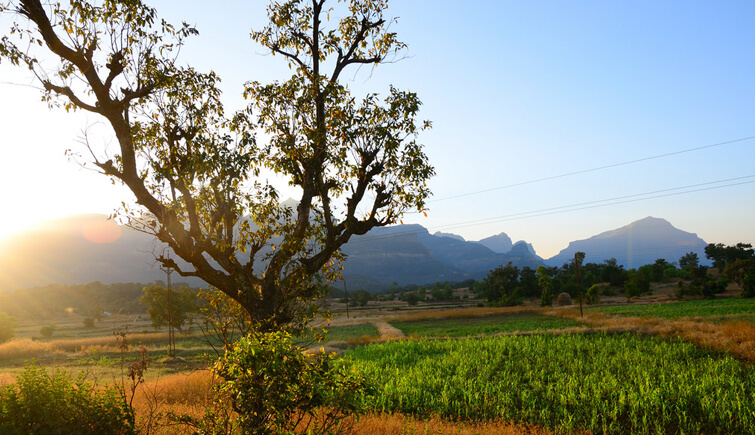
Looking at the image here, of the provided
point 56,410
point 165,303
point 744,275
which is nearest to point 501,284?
point 744,275

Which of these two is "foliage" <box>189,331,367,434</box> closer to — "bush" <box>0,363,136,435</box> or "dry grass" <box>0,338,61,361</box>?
"bush" <box>0,363,136,435</box>

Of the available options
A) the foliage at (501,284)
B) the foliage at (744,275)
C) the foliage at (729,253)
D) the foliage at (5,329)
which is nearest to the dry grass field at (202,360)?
the foliage at (5,329)

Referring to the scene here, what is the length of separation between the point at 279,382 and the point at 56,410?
5.27 m

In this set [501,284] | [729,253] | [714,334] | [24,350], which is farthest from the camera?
[729,253]

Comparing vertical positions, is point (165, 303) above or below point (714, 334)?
above

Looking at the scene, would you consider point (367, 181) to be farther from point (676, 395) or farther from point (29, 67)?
point (676, 395)

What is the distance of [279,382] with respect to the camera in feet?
18.5

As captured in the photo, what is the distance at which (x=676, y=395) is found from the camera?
560 inches

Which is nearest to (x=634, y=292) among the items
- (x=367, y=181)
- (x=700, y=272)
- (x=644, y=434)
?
(x=700, y=272)

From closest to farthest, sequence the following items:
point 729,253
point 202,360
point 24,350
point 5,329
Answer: point 202,360, point 24,350, point 5,329, point 729,253

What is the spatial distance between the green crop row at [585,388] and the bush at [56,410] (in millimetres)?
5390

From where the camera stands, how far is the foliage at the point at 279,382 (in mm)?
5520

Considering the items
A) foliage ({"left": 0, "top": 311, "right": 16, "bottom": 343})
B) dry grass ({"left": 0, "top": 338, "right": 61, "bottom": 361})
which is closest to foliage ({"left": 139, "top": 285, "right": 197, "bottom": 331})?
dry grass ({"left": 0, "top": 338, "right": 61, "bottom": 361})

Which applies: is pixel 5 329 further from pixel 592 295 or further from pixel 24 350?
pixel 592 295
